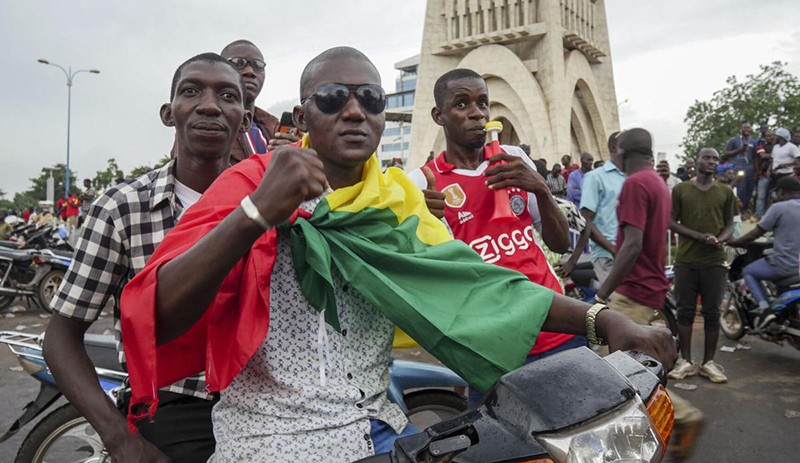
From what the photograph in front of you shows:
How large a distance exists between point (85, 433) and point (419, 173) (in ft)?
7.05

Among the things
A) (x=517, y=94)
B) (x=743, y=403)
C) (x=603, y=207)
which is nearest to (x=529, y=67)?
(x=517, y=94)

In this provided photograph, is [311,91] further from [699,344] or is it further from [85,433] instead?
[699,344]

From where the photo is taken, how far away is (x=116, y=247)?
1918 mm

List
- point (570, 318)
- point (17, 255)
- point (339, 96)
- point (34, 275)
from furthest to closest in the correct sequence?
1. point (34, 275)
2. point (17, 255)
3. point (339, 96)
4. point (570, 318)

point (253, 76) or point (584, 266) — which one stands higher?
point (253, 76)

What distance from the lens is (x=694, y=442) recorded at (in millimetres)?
1518

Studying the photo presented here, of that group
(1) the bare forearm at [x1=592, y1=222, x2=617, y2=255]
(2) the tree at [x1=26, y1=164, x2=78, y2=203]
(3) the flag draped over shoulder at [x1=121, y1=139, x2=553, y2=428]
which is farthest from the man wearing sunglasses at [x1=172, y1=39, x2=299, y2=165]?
(2) the tree at [x1=26, y1=164, x2=78, y2=203]

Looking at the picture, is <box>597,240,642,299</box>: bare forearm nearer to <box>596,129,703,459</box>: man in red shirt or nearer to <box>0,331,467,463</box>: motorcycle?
<box>596,129,703,459</box>: man in red shirt

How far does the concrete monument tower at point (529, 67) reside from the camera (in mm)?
26203

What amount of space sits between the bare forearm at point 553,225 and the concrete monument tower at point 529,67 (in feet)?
76.8

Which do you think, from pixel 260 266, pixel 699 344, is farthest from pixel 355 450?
pixel 699 344

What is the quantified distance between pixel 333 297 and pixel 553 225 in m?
1.78

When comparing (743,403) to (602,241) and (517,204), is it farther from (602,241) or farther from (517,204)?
(517,204)

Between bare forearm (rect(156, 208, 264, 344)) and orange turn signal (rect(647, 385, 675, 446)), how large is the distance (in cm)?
77
